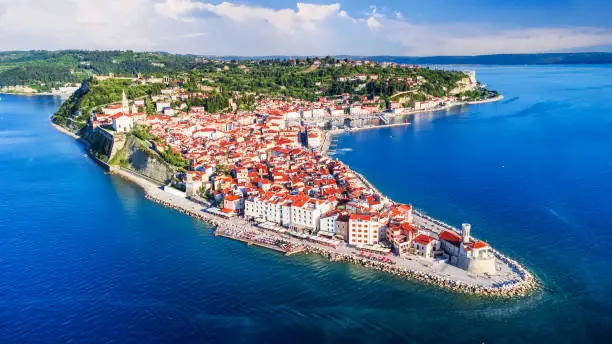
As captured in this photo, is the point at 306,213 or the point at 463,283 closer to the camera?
the point at 463,283

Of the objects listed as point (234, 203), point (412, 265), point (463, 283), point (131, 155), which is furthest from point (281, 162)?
point (463, 283)

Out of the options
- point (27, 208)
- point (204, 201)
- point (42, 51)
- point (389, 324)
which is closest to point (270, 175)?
point (204, 201)

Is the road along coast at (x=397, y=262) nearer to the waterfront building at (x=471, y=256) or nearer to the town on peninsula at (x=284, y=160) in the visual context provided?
the town on peninsula at (x=284, y=160)

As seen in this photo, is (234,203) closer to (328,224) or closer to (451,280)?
(328,224)

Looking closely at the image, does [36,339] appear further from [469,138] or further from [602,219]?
[469,138]

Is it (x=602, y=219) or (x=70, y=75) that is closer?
(x=602, y=219)

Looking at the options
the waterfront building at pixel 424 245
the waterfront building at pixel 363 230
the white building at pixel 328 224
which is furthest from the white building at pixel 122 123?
the waterfront building at pixel 424 245

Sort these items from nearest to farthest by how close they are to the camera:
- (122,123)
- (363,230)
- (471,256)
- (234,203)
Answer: (471,256) → (363,230) → (234,203) → (122,123)
